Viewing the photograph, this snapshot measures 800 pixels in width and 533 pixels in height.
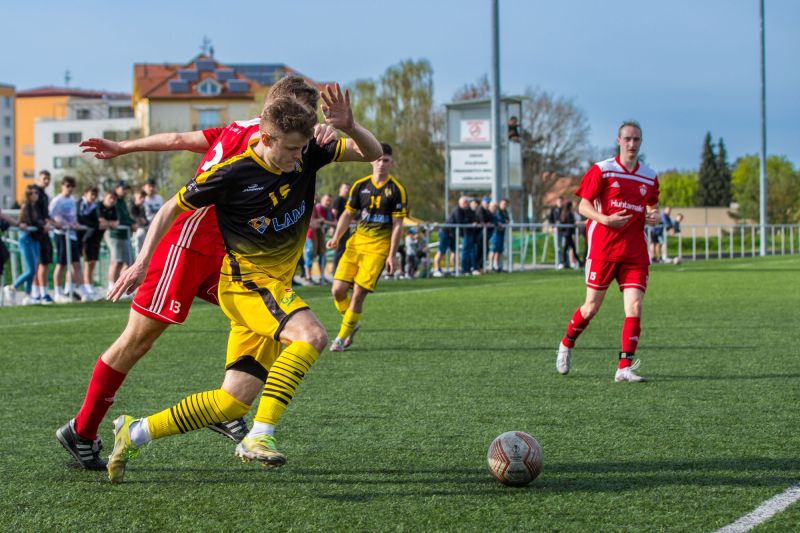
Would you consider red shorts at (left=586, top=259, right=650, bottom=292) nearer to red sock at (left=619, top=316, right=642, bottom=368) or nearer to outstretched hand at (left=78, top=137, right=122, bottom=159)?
red sock at (left=619, top=316, right=642, bottom=368)

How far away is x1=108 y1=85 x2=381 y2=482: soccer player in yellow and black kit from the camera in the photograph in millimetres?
4793

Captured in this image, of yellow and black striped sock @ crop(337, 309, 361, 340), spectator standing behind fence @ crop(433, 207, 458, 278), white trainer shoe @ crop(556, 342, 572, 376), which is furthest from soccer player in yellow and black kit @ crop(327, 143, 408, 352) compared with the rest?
spectator standing behind fence @ crop(433, 207, 458, 278)

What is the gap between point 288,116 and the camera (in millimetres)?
4605

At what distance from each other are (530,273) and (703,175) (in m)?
103

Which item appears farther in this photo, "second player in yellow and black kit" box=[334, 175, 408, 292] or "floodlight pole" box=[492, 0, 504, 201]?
"floodlight pole" box=[492, 0, 504, 201]

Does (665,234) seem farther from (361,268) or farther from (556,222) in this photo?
(361,268)

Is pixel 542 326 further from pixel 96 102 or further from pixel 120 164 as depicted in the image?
pixel 96 102

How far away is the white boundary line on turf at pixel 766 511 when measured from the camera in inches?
169

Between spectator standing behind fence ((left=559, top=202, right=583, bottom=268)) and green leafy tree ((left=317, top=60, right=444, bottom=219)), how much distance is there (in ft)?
103

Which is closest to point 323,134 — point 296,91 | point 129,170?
point 296,91

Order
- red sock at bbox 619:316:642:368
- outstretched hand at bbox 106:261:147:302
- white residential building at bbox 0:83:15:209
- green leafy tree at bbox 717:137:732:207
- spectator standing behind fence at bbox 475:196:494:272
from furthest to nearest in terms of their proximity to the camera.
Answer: white residential building at bbox 0:83:15:209 → green leafy tree at bbox 717:137:732:207 → spectator standing behind fence at bbox 475:196:494:272 → red sock at bbox 619:316:642:368 → outstretched hand at bbox 106:261:147:302

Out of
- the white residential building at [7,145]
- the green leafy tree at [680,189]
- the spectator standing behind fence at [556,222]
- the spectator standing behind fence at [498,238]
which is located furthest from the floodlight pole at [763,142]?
the white residential building at [7,145]

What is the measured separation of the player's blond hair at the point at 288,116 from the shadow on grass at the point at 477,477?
1.64 m

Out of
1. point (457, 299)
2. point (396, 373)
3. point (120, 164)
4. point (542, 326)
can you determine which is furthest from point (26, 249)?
point (120, 164)
